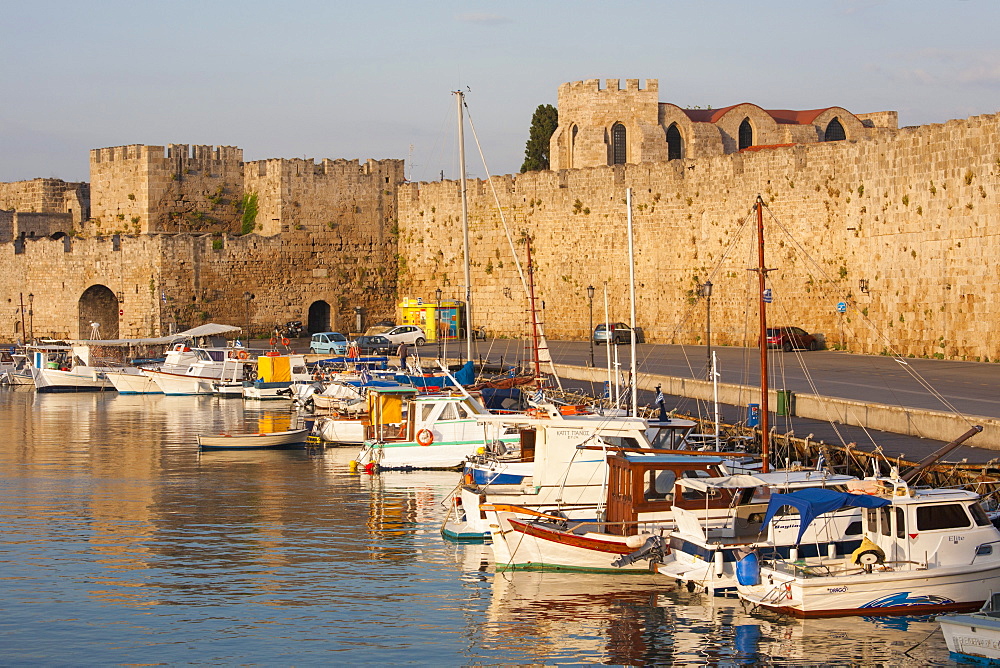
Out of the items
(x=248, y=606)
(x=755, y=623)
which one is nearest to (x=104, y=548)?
(x=248, y=606)

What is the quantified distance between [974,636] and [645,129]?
43489 mm

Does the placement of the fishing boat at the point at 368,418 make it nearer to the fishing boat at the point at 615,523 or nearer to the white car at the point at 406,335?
the fishing boat at the point at 615,523

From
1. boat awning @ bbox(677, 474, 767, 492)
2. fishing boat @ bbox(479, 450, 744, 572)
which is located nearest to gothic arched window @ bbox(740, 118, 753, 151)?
fishing boat @ bbox(479, 450, 744, 572)

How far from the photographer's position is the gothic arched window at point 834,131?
57906 mm

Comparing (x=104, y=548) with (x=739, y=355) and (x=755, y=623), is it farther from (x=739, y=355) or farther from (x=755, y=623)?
(x=739, y=355)

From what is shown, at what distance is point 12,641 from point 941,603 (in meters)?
9.39

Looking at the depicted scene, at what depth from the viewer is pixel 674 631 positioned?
1305 centimetres

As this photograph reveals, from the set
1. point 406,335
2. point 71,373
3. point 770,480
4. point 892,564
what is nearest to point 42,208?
point 71,373

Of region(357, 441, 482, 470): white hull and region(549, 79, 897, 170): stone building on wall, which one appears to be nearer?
region(357, 441, 482, 470): white hull

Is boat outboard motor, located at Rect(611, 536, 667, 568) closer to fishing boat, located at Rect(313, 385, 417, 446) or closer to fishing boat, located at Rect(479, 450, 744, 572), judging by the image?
fishing boat, located at Rect(479, 450, 744, 572)

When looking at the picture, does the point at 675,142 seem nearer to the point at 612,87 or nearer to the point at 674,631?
the point at 612,87

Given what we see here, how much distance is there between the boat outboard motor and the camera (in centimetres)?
1462

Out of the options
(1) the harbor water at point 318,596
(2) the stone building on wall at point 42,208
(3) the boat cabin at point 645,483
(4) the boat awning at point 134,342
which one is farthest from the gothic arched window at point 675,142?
(3) the boat cabin at point 645,483

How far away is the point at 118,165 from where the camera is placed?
47.3m
